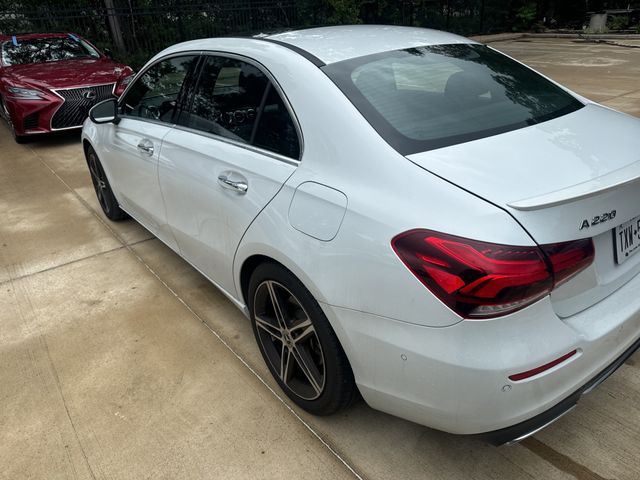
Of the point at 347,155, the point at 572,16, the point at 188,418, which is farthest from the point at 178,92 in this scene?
the point at 572,16

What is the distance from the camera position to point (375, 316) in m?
1.70

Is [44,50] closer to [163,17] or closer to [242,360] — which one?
[163,17]

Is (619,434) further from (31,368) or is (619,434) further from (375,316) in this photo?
(31,368)

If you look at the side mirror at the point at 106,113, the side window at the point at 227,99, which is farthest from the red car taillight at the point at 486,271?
the side mirror at the point at 106,113

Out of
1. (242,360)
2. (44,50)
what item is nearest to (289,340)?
(242,360)

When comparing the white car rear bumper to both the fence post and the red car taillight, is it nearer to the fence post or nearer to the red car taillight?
the red car taillight

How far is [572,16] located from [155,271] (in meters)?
24.1

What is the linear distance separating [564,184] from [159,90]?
2645 millimetres

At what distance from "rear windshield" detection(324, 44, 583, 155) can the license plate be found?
55cm

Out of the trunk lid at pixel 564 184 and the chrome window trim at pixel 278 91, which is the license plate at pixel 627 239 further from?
the chrome window trim at pixel 278 91

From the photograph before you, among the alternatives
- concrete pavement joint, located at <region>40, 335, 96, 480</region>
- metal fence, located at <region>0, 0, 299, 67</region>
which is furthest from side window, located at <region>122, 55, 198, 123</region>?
metal fence, located at <region>0, 0, 299, 67</region>

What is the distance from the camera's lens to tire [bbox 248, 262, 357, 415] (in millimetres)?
1985

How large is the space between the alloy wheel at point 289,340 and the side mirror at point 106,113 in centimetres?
210

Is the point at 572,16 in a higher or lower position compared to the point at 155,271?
higher
